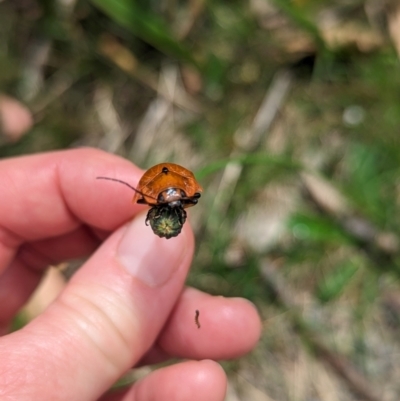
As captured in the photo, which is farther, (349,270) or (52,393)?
(349,270)

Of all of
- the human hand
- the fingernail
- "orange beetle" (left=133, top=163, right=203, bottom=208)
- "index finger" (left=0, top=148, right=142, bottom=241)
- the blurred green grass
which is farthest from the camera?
the blurred green grass

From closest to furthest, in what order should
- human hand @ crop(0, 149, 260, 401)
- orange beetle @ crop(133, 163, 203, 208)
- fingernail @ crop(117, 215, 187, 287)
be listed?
orange beetle @ crop(133, 163, 203, 208) → human hand @ crop(0, 149, 260, 401) → fingernail @ crop(117, 215, 187, 287)

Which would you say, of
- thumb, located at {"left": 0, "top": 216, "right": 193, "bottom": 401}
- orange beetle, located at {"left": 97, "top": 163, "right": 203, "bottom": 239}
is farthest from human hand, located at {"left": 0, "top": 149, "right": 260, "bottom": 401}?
orange beetle, located at {"left": 97, "top": 163, "right": 203, "bottom": 239}

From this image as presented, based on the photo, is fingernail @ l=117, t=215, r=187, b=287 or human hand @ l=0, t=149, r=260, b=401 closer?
human hand @ l=0, t=149, r=260, b=401

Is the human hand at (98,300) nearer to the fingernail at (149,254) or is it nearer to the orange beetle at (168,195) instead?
the fingernail at (149,254)

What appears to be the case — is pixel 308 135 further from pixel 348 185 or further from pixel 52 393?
pixel 52 393

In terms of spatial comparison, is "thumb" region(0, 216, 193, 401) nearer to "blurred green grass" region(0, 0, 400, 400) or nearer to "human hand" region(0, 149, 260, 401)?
"human hand" region(0, 149, 260, 401)

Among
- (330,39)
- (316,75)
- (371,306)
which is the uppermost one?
(330,39)

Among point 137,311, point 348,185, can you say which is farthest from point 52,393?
point 348,185

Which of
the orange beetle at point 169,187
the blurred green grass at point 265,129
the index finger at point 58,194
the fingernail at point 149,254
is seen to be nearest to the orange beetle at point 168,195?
the orange beetle at point 169,187
